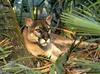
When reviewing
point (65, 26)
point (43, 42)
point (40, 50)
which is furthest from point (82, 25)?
point (40, 50)

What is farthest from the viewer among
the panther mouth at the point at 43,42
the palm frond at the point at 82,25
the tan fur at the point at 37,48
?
the tan fur at the point at 37,48

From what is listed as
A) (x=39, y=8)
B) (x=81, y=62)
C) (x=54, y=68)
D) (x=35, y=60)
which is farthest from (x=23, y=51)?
(x=39, y=8)

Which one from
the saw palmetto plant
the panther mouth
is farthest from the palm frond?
the panther mouth

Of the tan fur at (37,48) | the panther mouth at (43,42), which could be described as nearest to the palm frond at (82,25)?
the panther mouth at (43,42)

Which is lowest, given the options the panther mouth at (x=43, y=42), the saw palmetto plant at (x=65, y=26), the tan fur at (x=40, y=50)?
the tan fur at (x=40, y=50)

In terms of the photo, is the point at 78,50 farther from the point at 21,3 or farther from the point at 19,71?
the point at 21,3

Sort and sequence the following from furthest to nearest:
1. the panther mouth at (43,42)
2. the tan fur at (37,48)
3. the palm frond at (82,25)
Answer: the tan fur at (37,48) < the panther mouth at (43,42) < the palm frond at (82,25)

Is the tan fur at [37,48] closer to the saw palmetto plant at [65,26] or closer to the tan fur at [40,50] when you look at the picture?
the tan fur at [40,50]

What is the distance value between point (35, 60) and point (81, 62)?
1176mm

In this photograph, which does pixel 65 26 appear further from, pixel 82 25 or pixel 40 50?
pixel 82 25

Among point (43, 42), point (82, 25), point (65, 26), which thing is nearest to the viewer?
point (82, 25)

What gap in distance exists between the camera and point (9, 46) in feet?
12.2

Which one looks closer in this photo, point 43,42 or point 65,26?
point 65,26

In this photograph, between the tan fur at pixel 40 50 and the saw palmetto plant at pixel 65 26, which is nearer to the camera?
the saw palmetto plant at pixel 65 26
